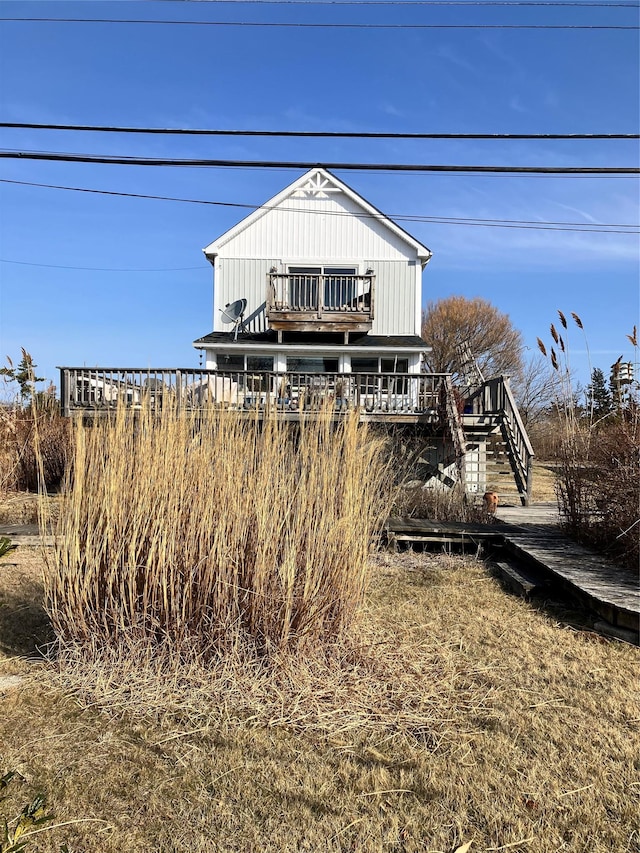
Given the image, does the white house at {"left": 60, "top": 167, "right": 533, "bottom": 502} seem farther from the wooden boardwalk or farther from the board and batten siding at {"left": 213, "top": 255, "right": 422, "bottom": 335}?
the wooden boardwalk

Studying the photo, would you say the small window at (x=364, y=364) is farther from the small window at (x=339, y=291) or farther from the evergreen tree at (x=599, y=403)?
the evergreen tree at (x=599, y=403)

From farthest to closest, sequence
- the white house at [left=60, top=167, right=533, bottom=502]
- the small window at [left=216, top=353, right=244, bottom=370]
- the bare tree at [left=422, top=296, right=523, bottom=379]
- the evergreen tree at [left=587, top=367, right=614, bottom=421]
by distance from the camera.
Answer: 1. the bare tree at [left=422, top=296, right=523, bottom=379]
2. the small window at [left=216, top=353, right=244, bottom=370]
3. the white house at [left=60, top=167, right=533, bottom=502]
4. the evergreen tree at [left=587, top=367, right=614, bottom=421]

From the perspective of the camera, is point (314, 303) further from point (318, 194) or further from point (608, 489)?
point (608, 489)

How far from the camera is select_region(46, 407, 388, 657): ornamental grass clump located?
3.29m

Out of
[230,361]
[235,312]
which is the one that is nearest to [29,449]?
[230,361]

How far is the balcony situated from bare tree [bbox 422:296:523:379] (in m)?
16.9

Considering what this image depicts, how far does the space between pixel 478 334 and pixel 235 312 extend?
20881 mm

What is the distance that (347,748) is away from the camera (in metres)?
2.71

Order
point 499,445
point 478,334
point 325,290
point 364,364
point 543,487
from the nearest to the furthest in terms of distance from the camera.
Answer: point 499,445, point 543,487, point 325,290, point 364,364, point 478,334

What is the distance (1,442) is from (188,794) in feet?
32.0

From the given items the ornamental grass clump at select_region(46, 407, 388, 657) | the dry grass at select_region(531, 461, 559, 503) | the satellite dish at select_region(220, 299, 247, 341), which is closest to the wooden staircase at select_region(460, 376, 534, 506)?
the dry grass at select_region(531, 461, 559, 503)

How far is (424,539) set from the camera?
7180 mm

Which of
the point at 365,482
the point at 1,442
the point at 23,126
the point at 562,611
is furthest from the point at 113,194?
the point at 562,611

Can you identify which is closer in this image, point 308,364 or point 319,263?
point 308,364
